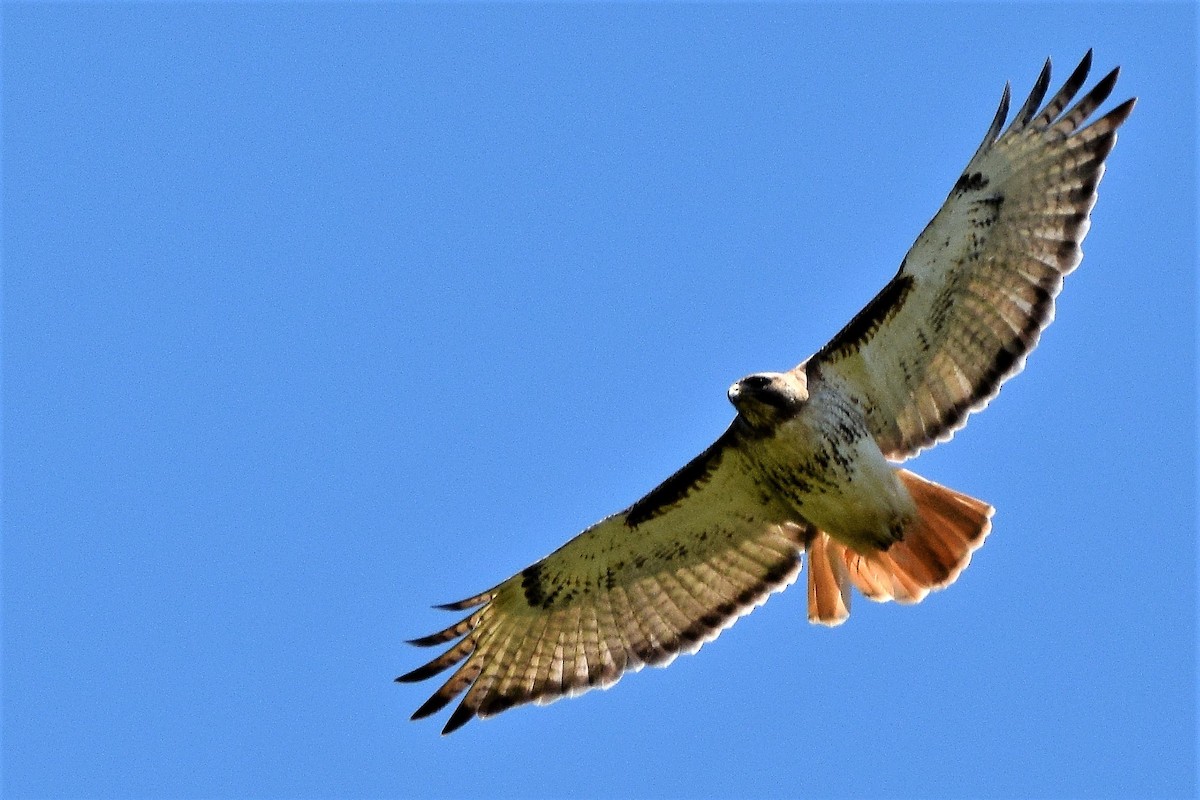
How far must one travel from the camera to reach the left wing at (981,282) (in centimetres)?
1132

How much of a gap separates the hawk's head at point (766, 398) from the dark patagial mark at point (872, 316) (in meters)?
0.41

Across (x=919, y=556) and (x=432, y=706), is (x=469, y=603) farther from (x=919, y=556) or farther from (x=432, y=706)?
(x=919, y=556)

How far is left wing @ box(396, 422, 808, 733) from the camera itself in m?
12.2

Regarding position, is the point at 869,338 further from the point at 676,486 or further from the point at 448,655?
the point at 448,655

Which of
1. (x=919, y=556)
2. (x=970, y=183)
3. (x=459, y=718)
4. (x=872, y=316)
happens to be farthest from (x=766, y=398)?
(x=459, y=718)

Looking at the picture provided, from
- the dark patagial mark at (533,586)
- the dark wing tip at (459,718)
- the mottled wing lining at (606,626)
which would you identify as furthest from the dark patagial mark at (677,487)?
the dark wing tip at (459,718)

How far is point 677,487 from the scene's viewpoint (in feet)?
39.4

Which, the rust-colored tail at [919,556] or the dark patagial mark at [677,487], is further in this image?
the dark patagial mark at [677,487]

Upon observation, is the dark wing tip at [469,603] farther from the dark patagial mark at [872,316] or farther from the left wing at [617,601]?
the dark patagial mark at [872,316]

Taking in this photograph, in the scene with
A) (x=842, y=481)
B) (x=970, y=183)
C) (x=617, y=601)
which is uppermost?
(x=970, y=183)

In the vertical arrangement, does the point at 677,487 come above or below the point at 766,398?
above

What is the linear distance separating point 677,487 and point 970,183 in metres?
2.36

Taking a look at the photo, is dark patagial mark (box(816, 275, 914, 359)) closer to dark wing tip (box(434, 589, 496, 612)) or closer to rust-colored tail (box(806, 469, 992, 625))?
rust-colored tail (box(806, 469, 992, 625))

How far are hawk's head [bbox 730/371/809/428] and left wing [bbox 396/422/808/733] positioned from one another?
905 mm
